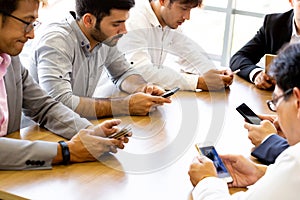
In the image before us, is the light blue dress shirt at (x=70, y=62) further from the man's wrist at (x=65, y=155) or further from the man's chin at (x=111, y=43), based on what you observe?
the man's wrist at (x=65, y=155)

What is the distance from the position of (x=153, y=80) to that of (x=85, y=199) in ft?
3.65

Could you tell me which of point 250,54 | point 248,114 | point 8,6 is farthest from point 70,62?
point 250,54

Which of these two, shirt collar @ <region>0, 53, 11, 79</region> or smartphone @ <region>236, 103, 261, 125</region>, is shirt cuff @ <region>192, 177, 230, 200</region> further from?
shirt collar @ <region>0, 53, 11, 79</region>

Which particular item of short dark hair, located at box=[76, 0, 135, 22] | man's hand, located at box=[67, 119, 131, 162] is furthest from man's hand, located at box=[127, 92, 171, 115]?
short dark hair, located at box=[76, 0, 135, 22]

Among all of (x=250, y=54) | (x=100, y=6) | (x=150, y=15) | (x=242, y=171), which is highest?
(x=100, y=6)

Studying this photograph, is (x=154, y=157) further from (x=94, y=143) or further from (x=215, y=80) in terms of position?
(x=215, y=80)

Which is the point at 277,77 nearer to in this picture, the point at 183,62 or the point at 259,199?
the point at 259,199

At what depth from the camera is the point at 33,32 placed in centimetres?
174

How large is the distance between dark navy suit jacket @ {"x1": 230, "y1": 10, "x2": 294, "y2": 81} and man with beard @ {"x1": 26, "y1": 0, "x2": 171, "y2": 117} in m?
0.62

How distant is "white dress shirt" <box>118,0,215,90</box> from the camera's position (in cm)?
237

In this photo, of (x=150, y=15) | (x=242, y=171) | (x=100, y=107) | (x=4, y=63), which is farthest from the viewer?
(x=150, y=15)

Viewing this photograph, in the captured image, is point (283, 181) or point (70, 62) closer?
point (283, 181)

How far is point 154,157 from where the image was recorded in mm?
1627

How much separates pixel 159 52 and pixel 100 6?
0.67 metres
